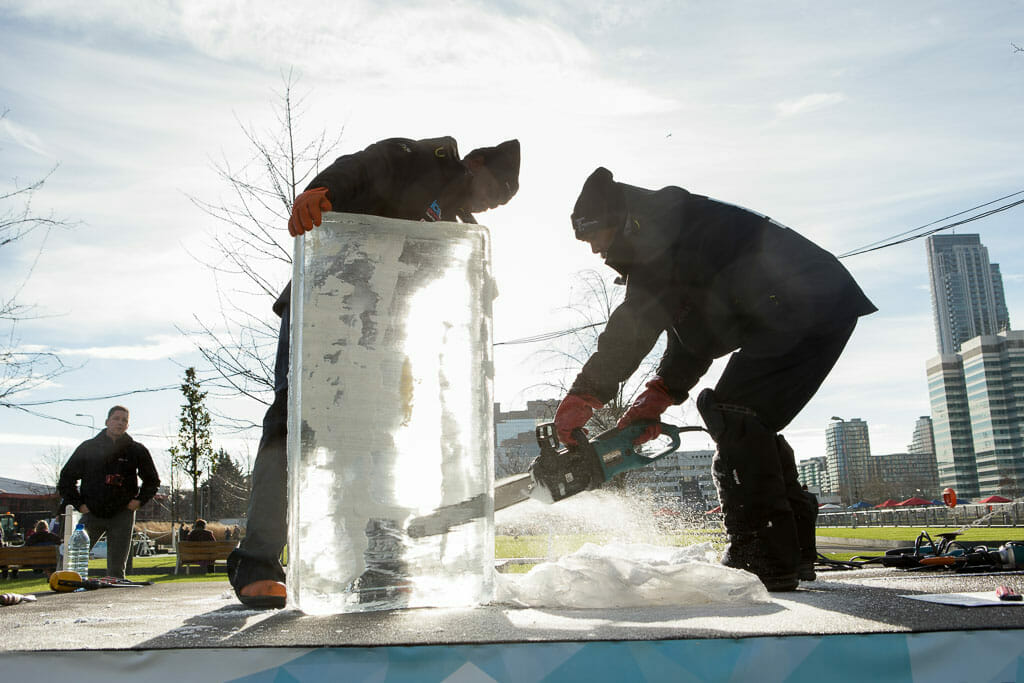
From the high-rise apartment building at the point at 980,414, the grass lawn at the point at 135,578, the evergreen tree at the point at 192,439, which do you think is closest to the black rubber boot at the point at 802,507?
the grass lawn at the point at 135,578

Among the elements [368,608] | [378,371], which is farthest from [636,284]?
[368,608]

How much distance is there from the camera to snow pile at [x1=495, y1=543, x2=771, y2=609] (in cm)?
179

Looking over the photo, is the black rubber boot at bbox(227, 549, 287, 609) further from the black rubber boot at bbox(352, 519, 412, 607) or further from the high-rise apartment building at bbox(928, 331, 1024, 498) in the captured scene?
the high-rise apartment building at bbox(928, 331, 1024, 498)

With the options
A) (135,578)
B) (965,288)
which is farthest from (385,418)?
(965,288)

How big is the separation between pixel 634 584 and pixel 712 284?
104 cm

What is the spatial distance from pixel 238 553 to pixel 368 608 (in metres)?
0.48

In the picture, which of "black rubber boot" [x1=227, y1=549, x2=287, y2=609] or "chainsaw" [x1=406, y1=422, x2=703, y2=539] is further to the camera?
"chainsaw" [x1=406, y1=422, x2=703, y2=539]

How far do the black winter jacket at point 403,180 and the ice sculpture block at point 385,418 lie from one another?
0.85ft

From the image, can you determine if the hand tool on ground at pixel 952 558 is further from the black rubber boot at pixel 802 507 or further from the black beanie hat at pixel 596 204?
the black beanie hat at pixel 596 204

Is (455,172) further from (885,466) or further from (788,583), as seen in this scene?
(885,466)

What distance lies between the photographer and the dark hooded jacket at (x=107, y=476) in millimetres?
6051

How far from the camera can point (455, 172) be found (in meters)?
2.52

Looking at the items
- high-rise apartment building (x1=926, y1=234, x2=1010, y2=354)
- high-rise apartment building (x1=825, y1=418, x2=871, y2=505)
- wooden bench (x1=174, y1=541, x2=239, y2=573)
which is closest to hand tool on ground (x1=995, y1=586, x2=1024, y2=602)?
wooden bench (x1=174, y1=541, x2=239, y2=573)

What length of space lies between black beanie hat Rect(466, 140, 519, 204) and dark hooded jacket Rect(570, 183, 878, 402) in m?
0.41
